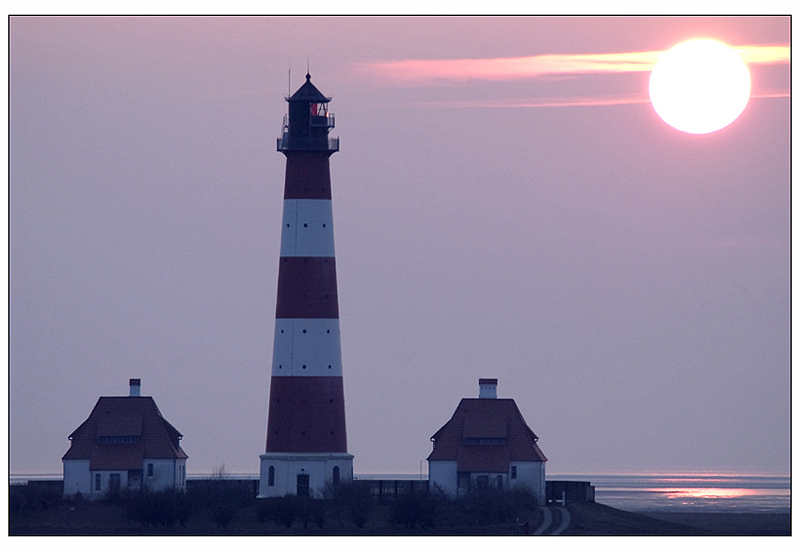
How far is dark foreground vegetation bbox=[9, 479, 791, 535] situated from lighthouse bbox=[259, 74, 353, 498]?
1131 millimetres

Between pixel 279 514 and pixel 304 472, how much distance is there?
9.10 feet

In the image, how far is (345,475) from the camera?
6838 centimetres

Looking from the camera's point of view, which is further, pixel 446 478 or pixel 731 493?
pixel 731 493

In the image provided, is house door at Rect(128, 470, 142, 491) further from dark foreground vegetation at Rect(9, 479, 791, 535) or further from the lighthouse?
the lighthouse

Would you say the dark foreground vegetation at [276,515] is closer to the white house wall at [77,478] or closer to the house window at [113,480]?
the house window at [113,480]

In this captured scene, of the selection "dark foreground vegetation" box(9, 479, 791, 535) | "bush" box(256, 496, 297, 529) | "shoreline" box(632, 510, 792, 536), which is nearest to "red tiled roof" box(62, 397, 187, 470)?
"dark foreground vegetation" box(9, 479, 791, 535)

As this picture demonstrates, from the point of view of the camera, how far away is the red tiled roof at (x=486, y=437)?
238 feet

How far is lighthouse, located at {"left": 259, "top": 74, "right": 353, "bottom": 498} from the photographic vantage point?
67.5 metres

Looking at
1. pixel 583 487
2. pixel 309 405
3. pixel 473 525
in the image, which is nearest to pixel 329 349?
pixel 309 405

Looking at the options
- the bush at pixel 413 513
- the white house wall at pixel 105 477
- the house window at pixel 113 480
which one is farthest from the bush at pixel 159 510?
the bush at pixel 413 513

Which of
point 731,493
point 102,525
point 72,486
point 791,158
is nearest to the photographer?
point 791,158

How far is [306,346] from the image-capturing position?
221 feet

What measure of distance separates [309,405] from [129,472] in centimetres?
828

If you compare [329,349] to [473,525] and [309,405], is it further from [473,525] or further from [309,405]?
[473,525]
